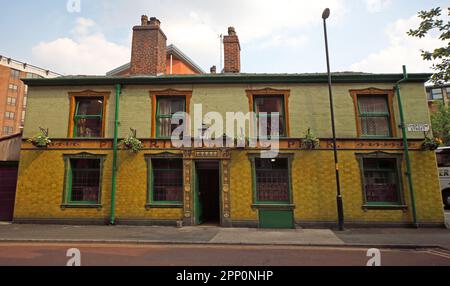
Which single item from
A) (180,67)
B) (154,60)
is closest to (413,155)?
(154,60)

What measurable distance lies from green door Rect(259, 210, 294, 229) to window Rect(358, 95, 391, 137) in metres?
5.37

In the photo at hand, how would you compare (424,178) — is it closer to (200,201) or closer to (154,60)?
(200,201)

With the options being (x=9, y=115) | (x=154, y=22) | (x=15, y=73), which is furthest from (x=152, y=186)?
(x=15, y=73)

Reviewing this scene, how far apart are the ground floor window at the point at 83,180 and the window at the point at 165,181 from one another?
99.9 inches

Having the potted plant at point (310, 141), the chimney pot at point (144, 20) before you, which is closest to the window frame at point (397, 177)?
the potted plant at point (310, 141)

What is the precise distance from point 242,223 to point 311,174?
12.9 ft

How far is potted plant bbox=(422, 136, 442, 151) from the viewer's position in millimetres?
12235

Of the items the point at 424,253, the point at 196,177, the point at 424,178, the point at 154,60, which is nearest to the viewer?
the point at 424,253

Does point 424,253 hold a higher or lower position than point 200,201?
lower

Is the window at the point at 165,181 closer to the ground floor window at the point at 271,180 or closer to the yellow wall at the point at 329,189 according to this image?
the yellow wall at the point at 329,189

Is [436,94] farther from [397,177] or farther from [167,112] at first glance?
[167,112]

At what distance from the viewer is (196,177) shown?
13.2 m

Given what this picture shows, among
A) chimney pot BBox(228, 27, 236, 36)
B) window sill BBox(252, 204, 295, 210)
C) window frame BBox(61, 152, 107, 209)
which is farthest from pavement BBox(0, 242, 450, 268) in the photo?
chimney pot BBox(228, 27, 236, 36)
